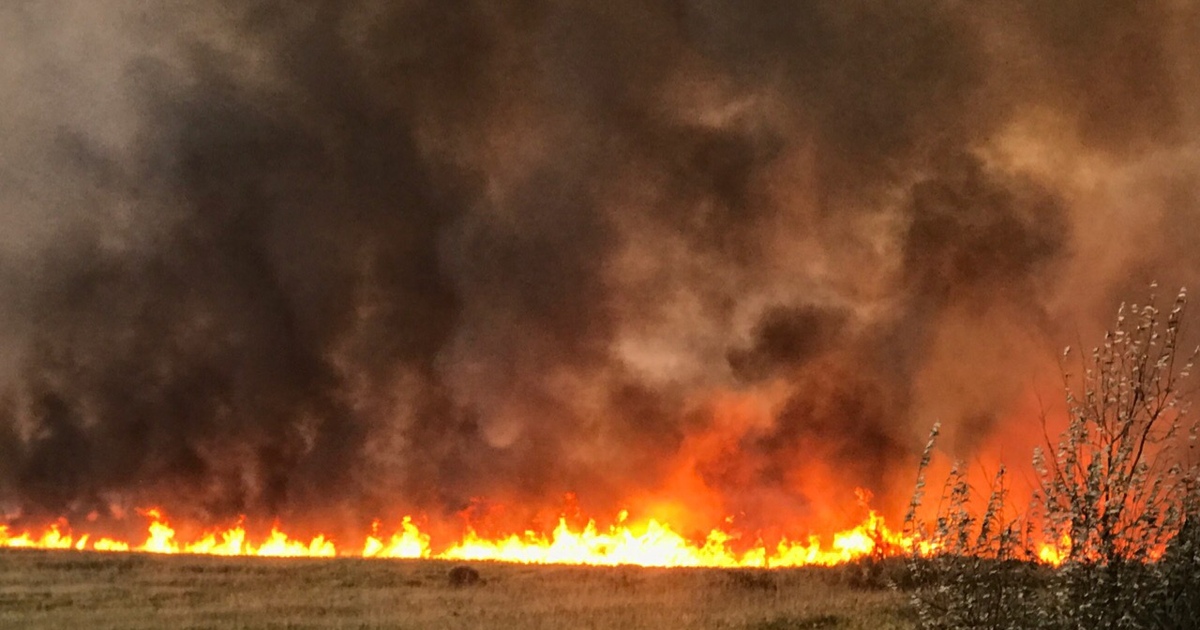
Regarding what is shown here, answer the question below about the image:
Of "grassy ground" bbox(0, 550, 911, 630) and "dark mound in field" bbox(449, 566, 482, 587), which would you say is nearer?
"grassy ground" bbox(0, 550, 911, 630)

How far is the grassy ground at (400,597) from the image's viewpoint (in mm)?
32562

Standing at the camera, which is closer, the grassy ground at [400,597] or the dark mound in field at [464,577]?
the grassy ground at [400,597]

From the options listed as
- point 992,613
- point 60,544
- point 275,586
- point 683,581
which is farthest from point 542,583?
point 60,544

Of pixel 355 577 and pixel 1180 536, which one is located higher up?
pixel 355 577

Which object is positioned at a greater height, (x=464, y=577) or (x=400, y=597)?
(x=464, y=577)

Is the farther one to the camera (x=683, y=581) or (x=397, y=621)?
(x=683, y=581)

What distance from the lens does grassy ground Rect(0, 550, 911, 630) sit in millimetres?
32562

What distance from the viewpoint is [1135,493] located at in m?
12.5

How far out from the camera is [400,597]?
39.6 metres

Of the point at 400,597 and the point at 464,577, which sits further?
the point at 464,577

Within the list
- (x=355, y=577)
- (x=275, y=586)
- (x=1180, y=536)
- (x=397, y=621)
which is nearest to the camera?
(x=1180, y=536)

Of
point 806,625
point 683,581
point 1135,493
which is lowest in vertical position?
point 1135,493

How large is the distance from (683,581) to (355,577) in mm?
14475

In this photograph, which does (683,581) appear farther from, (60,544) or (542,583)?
(60,544)
